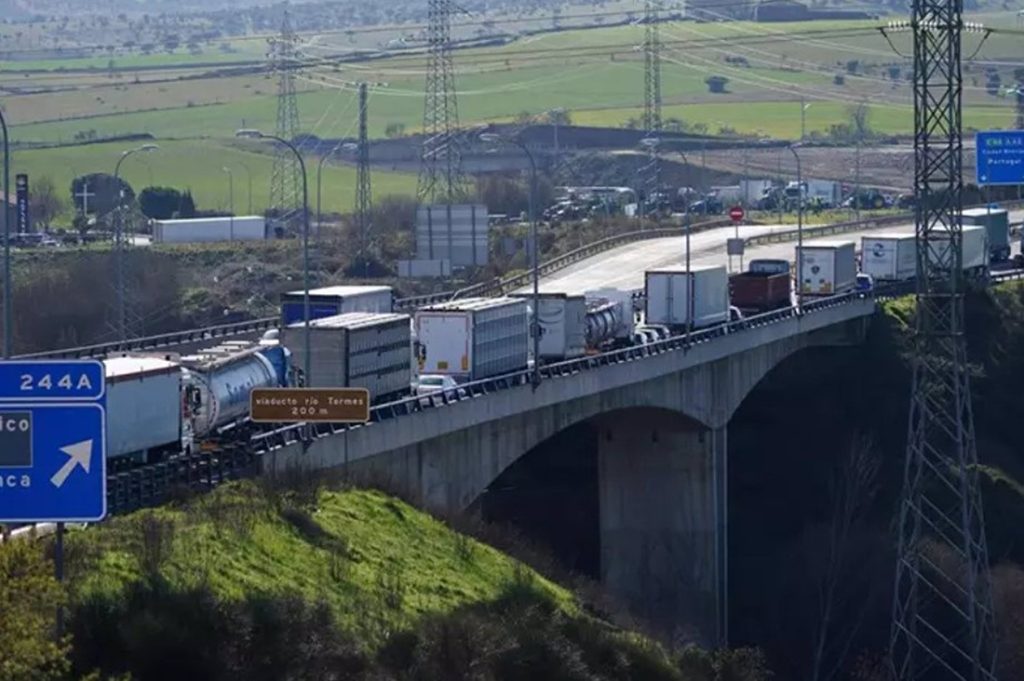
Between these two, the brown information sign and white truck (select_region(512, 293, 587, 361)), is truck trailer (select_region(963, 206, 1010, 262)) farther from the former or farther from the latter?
the brown information sign

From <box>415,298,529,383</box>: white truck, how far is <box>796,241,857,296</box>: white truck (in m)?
24.6

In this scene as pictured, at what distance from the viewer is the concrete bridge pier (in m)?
68.9

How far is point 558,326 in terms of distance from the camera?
63656 millimetres

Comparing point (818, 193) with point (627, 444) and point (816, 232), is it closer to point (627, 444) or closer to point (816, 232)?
point (816, 232)

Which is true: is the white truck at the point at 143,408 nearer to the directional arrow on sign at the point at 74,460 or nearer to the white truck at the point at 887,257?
the directional arrow on sign at the point at 74,460

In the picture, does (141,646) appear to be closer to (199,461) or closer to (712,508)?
(199,461)

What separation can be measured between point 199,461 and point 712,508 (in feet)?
97.7

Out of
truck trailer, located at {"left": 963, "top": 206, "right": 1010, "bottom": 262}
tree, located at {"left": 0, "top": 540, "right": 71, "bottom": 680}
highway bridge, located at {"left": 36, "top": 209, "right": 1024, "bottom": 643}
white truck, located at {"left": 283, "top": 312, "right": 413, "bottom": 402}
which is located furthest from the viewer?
truck trailer, located at {"left": 963, "top": 206, "right": 1010, "bottom": 262}

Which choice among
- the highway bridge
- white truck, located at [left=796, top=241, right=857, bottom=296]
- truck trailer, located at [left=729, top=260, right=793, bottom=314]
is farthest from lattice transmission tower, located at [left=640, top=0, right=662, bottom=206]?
truck trailer, located at [left=729, top=260, right=793, bottom=314]

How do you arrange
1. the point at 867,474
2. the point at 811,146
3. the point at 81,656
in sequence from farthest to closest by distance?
1. the point at 811,146
2. the point at 867,474
3. the point at 81,656

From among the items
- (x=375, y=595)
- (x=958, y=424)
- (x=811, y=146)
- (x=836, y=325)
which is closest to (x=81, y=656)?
(x=375, y=595)

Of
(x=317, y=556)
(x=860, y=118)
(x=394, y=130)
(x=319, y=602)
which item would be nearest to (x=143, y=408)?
(x=317, y=556)

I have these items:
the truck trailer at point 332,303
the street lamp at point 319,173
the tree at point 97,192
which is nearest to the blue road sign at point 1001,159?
the street lamp at point 319,173

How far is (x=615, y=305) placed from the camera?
71938 millimetres
